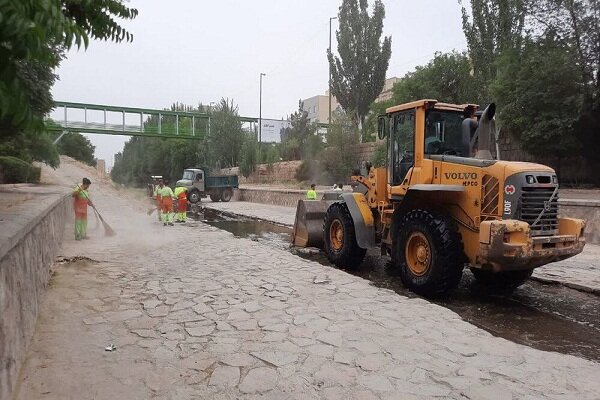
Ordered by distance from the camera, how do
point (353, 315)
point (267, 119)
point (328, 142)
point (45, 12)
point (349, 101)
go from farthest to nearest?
point (267, 119) < point (349, 101) < point (328, 142) < point (353, 315) < point (45, 12)

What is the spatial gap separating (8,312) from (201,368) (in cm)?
148

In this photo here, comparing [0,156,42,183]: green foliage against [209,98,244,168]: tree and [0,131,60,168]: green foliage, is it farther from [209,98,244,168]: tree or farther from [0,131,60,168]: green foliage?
[209,98,244,168]: tree

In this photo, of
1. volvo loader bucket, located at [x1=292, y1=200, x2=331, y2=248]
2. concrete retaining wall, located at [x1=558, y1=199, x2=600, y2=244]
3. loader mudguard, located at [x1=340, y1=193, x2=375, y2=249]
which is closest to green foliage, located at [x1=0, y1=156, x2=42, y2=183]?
volvo loader bucket, located at [x1=292, y1=200, x2=331, y2=248]

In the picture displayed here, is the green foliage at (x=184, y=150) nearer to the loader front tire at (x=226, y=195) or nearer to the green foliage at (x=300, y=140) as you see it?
the green foliage at (x=300, y=140)

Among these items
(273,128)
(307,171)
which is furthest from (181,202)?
(273,128)

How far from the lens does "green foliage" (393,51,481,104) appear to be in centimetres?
2242

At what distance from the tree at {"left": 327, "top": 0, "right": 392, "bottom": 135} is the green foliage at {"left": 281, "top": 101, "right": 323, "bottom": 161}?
3387mm

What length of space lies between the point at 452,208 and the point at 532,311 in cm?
165

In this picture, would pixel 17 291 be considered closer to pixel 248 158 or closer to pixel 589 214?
pixel 589 214

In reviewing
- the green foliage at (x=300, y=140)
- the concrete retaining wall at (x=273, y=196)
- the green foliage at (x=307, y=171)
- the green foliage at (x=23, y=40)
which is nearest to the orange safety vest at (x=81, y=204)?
the green foliage at (x=23, y=40)

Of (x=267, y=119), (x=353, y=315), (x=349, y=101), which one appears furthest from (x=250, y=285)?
(x=267, y=119)

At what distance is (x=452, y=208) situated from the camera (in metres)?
6.23

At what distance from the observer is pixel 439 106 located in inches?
263

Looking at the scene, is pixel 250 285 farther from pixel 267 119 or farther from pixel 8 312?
pixel 267 119
